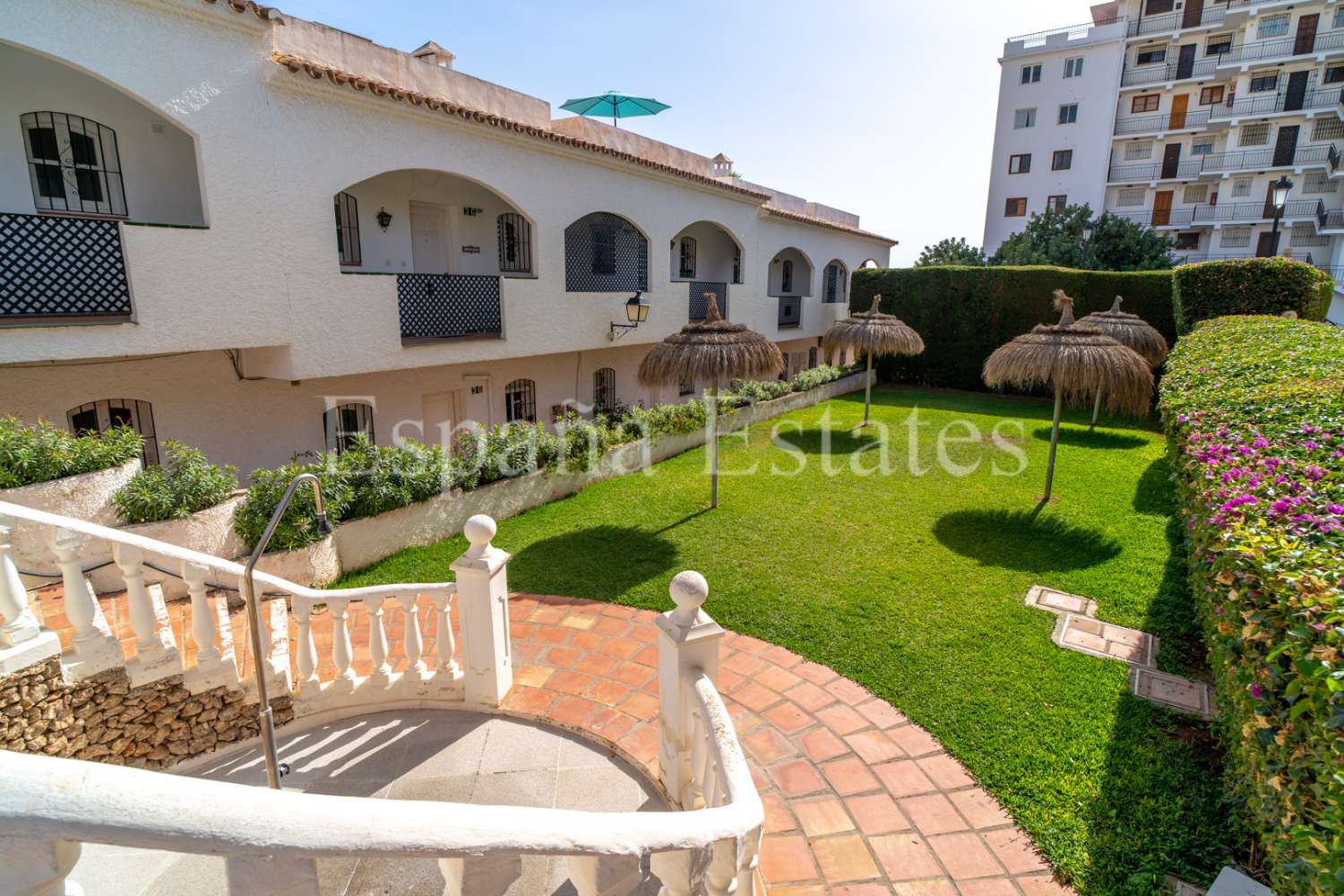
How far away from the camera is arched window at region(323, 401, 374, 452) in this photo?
1127cm

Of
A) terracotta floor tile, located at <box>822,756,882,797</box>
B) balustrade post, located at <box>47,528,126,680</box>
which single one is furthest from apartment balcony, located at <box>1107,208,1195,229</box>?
balustrade post, located at <box>47,528,126,680</box>

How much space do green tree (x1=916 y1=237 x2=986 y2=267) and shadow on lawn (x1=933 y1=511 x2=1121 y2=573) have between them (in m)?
22.6

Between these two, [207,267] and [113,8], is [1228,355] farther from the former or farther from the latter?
[113,8]

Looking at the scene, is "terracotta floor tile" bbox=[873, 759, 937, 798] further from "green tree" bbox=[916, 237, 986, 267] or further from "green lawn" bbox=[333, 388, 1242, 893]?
"green tree" bbox=[916, 237, 986, 267]

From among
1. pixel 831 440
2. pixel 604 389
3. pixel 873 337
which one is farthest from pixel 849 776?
pixel 604 389

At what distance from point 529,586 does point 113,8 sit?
7824 mm

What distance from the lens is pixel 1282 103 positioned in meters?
31.1

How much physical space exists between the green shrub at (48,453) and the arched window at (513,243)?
8756mm

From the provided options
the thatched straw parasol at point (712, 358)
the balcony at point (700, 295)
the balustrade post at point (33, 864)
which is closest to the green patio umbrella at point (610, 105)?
the balcony at point (700, 295)

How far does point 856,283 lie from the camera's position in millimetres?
23078

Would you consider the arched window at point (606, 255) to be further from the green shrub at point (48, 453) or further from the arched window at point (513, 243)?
the green shrub at point (48, 453)

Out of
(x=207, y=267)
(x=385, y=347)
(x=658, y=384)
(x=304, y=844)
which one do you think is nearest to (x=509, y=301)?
(x=385, y=347)

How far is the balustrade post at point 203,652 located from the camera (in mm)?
4285

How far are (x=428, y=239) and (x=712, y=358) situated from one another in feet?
24.1
